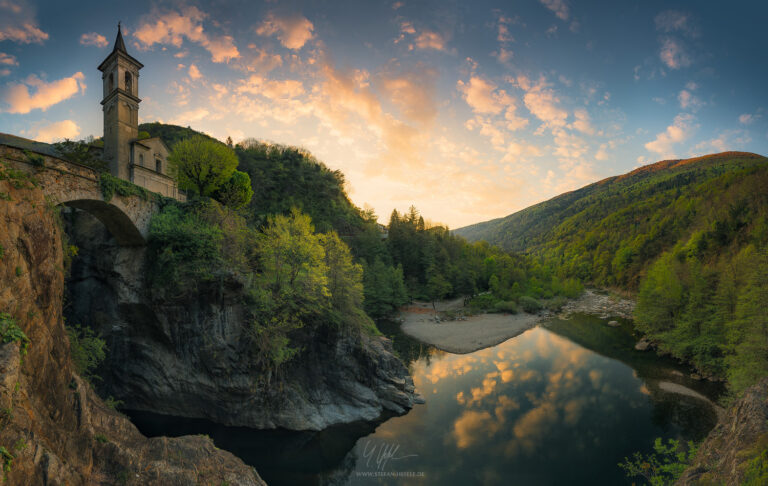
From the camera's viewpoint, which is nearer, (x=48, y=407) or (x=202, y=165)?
(x=48, y=407)

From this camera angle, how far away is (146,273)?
16.1m

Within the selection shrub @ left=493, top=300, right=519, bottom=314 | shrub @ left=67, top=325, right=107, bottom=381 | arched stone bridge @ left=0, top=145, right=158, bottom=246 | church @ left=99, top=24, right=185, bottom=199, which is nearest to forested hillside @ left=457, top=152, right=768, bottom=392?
shrub @ left=493, top=300, right=519, bottom=314

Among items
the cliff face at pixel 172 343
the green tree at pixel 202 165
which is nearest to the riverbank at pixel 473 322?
the cliff face at pixel 172 343

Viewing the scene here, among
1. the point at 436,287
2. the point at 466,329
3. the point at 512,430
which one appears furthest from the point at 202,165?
the point at 436,287

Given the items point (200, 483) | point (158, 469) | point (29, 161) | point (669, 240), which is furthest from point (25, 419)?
point (669, 240)

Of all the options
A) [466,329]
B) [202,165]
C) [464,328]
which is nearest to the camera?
[202,165]

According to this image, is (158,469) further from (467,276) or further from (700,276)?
(467,276)

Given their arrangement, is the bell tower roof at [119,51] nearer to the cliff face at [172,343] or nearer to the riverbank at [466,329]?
the cliff face at [172,343]

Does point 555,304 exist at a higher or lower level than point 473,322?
higher

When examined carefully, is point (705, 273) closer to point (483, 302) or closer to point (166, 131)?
point (483, 302)

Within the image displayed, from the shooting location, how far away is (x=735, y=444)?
773 cm

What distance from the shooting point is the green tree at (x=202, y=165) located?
75.9 feet

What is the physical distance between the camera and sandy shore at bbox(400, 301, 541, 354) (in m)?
32.6

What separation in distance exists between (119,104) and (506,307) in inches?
2000
